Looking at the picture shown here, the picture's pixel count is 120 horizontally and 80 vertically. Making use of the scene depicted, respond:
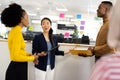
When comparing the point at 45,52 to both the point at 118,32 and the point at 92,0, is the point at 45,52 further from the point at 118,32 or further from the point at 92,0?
the point at 92,0

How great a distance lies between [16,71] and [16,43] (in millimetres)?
332

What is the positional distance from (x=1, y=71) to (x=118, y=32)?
3.34 meters

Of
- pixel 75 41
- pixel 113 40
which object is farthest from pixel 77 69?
pixel 113 40

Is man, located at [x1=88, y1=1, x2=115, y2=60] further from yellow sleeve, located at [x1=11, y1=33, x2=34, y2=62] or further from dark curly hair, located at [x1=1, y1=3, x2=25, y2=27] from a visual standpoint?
dark curly hair, located at [x1=1, y1=3, x2=25, y2=27]

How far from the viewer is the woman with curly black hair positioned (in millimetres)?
2371

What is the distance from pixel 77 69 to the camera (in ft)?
11.5

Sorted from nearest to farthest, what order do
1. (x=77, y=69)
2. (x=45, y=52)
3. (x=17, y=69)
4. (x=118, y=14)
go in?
(x=118, y=14), (x=17, y=69), (x=45, y=52), (x=77, y=69)

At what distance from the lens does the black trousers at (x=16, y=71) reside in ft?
7.91

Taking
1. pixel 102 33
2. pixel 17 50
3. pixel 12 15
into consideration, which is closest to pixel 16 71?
pixel 17 50

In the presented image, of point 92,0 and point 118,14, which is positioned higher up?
point 92,0

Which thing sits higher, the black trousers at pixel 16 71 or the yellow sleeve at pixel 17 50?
the yellow sleeve at pixel 17 50

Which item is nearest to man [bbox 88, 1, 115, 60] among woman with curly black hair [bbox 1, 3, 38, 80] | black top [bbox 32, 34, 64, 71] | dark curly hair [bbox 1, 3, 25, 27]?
black top [bbox 32, 34, 64, 71]

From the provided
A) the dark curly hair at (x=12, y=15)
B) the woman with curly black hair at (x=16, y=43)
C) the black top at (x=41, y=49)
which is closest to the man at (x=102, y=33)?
the black top at (x=41, y=49)

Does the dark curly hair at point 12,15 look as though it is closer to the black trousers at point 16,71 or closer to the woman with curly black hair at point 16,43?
the woman with curly black hair at point 16,43
